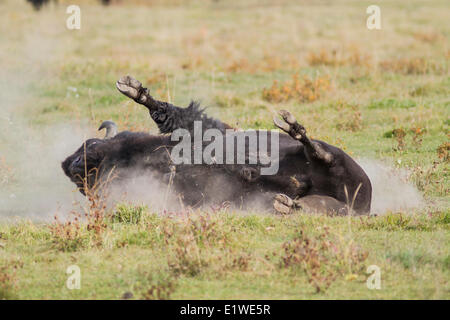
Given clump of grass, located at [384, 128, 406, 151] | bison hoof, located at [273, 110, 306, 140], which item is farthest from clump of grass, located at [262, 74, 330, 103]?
bison hoof, located at [273, 110, 306, 140]

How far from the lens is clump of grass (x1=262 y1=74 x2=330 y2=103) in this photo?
12289mm

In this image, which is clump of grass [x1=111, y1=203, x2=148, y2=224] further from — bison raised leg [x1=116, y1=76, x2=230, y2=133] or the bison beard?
bison raised leg [x1=116, y1=76, x2=230, y2=133]

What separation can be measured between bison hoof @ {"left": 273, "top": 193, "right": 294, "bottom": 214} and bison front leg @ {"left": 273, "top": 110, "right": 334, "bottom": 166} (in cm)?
55

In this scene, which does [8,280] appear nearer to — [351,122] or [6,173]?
[6,173]

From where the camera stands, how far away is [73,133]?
10.5 metres

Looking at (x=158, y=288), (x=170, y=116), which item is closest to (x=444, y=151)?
(x=170, y=116)

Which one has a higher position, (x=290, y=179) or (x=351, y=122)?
(x=351, y=122)

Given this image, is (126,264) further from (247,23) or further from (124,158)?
(247,23)

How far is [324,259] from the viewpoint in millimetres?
4859

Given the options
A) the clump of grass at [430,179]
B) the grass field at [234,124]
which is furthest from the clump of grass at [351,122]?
the clump of grass at [430,179]

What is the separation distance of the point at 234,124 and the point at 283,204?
4.55m

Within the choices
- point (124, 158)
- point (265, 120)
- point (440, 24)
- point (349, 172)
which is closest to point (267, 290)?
point (349, 172)

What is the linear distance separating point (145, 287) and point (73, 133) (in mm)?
6366

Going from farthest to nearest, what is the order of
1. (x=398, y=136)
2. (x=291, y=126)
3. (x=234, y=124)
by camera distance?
1. (x=234, y=124)
2. (x=398, y=136)
3. (x=291, y=126)
